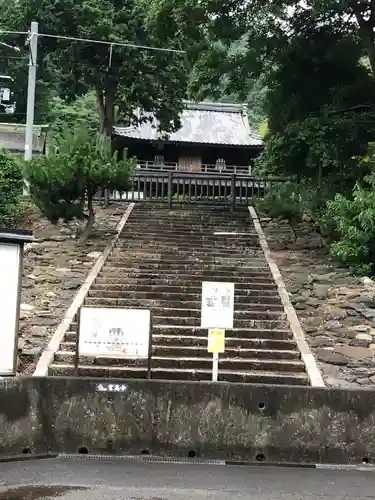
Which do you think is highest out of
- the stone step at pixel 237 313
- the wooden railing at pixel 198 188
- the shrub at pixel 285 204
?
the wooden railing at pixel 198 188

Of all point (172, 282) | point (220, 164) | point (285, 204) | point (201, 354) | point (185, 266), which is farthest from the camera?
point (220, 164)

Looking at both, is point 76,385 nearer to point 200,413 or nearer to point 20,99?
point 200,413

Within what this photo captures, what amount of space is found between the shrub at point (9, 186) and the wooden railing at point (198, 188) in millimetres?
3798

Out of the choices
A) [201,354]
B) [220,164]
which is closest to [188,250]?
[201,354]

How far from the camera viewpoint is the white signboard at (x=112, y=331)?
6984 millimetres

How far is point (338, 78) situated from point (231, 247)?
6019mm

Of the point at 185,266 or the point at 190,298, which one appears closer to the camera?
the point at 190,298

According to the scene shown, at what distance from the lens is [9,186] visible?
52.7ft

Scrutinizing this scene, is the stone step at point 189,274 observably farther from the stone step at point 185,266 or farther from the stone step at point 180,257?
the stone step at point 180,257

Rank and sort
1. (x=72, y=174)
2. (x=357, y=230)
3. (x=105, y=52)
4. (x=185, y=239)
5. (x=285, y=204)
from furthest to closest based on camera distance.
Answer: (x=105, y=52) < (x=185, y=239) < (x=285, y=204) < (x=72, y=174) < (x=357, y=230)

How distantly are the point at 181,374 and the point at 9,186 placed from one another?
32.0 ft

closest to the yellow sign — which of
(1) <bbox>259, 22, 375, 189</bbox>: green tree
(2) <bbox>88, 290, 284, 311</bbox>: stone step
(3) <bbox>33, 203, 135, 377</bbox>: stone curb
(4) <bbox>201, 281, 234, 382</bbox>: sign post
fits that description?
(4) <bbox>201, 281, 234, 382</bbox>: sign post

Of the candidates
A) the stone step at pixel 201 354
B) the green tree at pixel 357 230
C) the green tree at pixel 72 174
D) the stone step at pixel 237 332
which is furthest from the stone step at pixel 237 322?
the green tree at pixel 72 174

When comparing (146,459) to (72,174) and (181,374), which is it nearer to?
(181,374)
